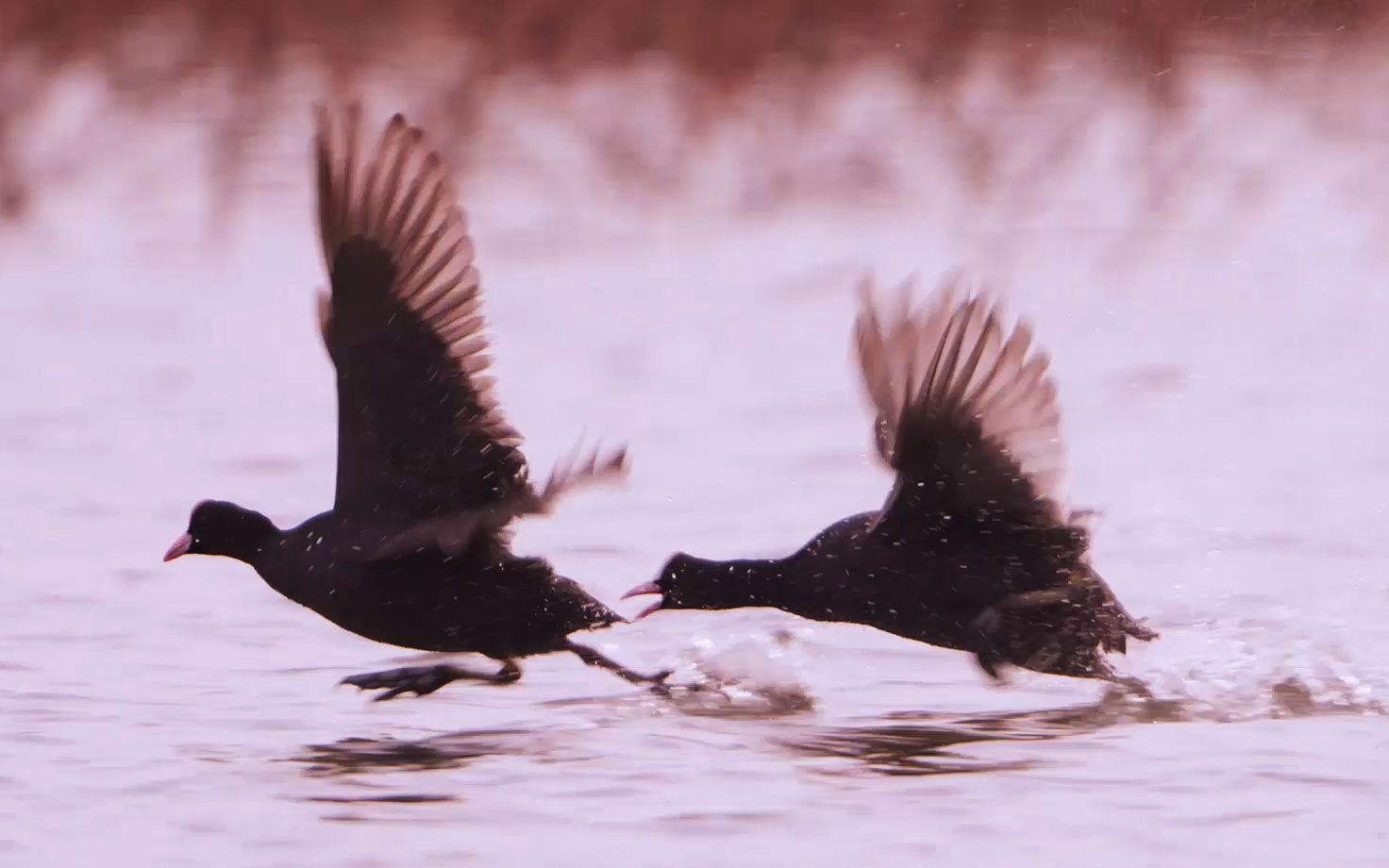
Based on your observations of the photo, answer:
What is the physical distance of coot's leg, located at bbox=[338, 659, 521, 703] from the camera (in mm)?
6590

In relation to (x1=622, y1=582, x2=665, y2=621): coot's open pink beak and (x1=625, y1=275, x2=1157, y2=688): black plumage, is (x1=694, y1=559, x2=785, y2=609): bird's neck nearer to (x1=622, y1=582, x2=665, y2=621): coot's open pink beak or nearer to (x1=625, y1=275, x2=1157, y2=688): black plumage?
(x1=625, y1=275, x2=1157, y2=688): black plumage

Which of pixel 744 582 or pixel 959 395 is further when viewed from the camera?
pixel 744 582

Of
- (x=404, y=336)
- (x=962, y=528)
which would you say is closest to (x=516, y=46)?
(x=404, y=336)

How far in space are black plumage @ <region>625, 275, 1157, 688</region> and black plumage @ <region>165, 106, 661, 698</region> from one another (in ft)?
1.42

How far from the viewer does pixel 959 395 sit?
624 cm

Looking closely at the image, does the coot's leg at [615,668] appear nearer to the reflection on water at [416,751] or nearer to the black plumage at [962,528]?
the black plumage at [962,528]

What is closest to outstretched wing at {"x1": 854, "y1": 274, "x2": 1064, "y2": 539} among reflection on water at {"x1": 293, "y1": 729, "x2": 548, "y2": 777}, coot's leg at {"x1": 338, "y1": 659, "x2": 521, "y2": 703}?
reflection on water at {"x1": 293, "y1": 729, "x2": 548, "y2": 777}

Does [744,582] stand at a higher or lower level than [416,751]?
higher

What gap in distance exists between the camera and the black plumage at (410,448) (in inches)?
257

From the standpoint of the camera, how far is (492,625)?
21.8 feet

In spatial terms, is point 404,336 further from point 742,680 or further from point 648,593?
point 742,680

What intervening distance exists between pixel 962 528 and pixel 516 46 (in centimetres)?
800

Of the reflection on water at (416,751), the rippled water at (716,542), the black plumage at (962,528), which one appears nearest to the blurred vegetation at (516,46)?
the rippled water at (716,542)

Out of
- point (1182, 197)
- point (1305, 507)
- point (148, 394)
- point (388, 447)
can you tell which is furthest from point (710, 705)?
point (1182, 197)
